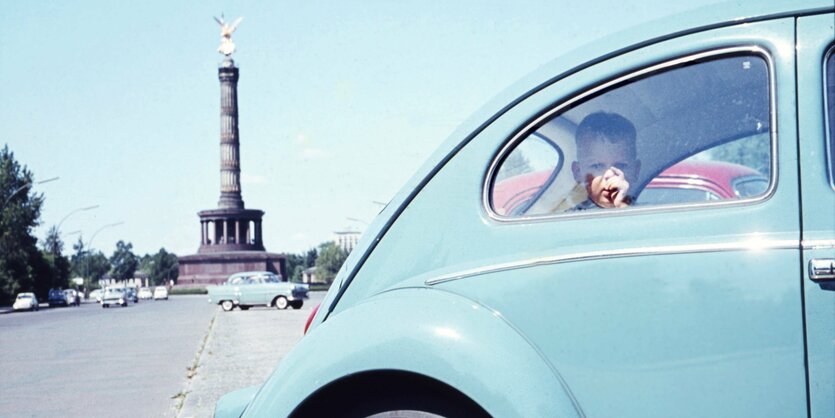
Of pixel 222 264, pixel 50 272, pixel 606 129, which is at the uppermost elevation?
pixel 222 264

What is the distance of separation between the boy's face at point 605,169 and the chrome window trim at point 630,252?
0.25 m

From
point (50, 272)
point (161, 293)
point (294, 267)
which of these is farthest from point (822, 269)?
point (294, 267)

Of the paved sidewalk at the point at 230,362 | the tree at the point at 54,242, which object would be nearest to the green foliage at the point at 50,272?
the tree at the point at 54,242

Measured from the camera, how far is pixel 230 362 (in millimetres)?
11242

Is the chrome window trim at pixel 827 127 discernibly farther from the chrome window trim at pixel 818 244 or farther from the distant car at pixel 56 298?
the distant car at pixel 56 298

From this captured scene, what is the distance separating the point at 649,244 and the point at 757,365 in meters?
0.38

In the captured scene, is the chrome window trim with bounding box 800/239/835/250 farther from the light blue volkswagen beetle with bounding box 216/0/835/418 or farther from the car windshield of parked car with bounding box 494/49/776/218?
the car windshield of parked car with bounding box 494/49/776/218

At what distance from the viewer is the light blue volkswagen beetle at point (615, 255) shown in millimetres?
2148

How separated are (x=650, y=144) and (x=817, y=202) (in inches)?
19.4

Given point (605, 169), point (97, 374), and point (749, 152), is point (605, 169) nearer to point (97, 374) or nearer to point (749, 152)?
point (749, 152)

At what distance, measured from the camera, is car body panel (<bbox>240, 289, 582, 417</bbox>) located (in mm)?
2271

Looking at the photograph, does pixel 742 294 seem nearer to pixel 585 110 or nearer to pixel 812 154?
pixel 812 154

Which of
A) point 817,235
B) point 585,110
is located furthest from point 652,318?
point 585,110

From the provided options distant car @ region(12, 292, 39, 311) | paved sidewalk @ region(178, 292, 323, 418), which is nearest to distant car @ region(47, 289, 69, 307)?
distant car @ region(12, 292, 39, 311)
